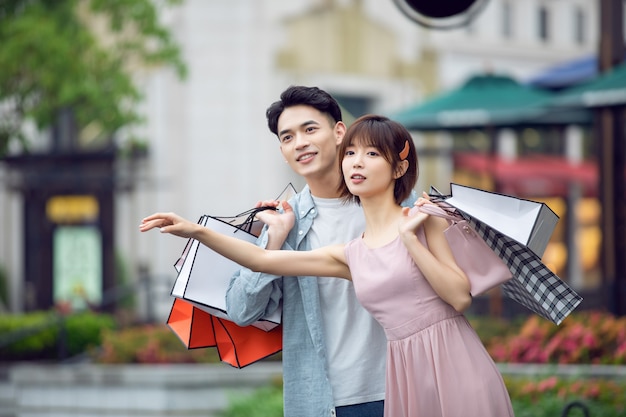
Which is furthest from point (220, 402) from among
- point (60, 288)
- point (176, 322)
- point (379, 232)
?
point (60, 288)

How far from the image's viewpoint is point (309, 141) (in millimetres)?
4348

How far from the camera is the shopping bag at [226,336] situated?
4512 mm

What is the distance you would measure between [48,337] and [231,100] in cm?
908

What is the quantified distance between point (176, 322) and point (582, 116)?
1066cm

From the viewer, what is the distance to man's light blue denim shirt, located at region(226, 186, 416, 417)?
421 cm

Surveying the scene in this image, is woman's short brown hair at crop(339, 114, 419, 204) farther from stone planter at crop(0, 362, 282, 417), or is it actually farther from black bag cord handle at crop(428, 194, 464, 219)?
stone planter at crop(0, 362, 282, 417)

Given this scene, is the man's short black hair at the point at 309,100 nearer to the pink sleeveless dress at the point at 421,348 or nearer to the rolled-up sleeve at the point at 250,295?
the rolled-up sleeve at the point at 250,295

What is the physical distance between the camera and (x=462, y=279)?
3844mm

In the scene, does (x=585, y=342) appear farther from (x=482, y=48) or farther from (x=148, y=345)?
(x=482, y=48)

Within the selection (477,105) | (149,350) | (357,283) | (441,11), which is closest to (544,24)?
(477,105)

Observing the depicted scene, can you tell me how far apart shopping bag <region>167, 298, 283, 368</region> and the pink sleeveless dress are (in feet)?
2.23

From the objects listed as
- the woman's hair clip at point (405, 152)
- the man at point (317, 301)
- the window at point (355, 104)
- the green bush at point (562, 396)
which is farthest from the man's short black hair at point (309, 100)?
the window at point (355, 104)

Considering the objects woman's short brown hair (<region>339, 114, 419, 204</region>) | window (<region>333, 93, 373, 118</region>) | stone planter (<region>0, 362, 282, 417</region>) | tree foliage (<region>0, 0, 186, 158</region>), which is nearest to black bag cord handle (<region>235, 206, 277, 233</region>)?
woman's short brown hair (<region>339, 114, 419, 204</region>)

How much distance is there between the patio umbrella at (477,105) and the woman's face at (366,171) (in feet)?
28.0
